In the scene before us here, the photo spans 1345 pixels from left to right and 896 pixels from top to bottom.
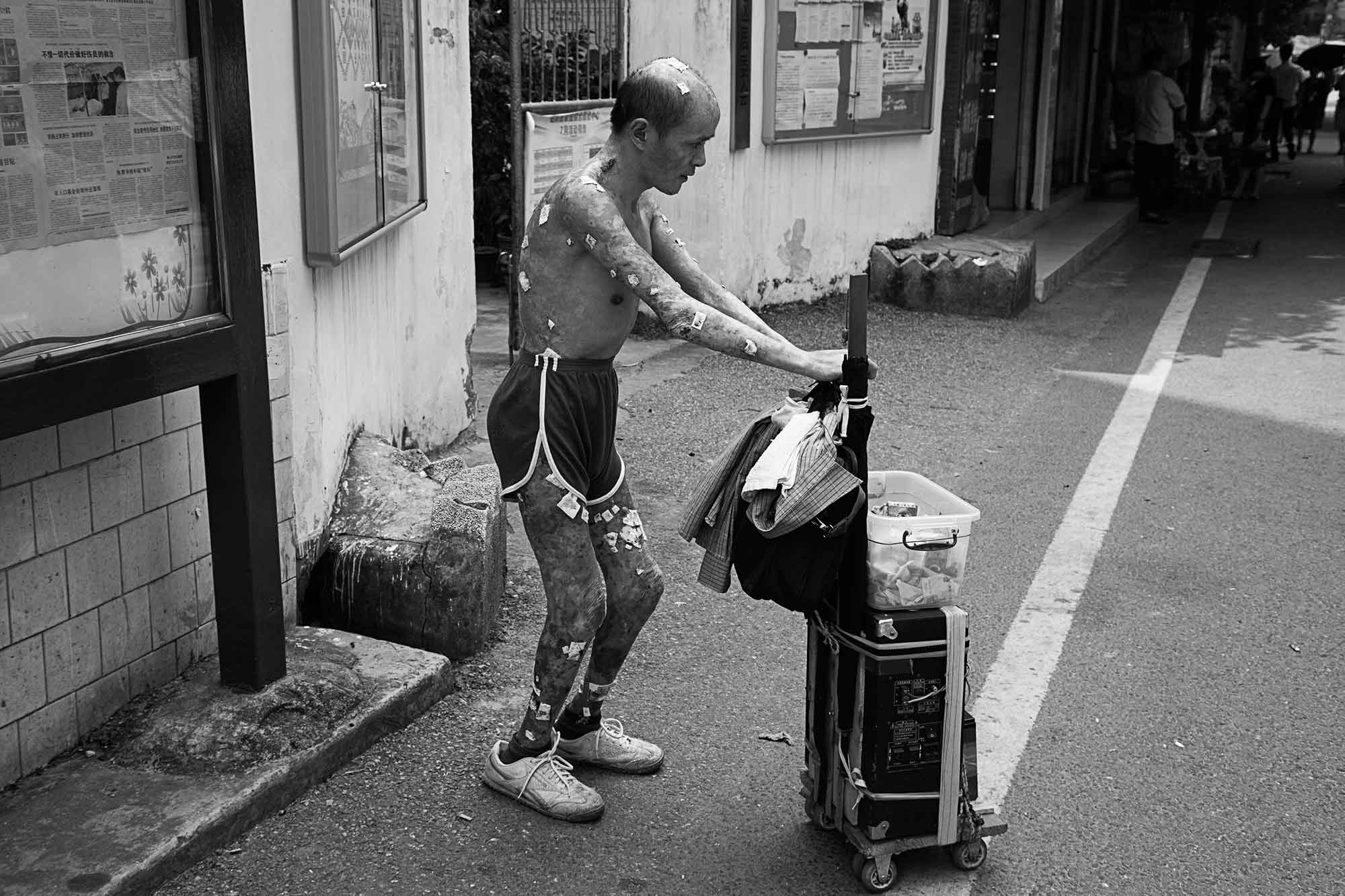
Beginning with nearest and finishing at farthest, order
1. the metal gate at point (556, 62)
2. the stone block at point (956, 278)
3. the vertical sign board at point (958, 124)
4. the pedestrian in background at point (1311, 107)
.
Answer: the metal gate at point (556, 62), the stone block at point (956, 278), the vertical sign board at point (958, 124), the pedestrian in background at point (1311, 107)

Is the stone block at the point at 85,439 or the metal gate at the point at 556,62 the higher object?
the metal gate at the point at 556,62

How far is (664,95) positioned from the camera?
3230mm

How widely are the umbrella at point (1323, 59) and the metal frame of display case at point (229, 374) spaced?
30656 millimetres

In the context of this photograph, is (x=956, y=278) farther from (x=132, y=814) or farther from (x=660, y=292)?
(x=132, y=814)

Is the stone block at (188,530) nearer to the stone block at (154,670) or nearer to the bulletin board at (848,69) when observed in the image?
the stone block at (154,670)

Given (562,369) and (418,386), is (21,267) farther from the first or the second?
(418,386)

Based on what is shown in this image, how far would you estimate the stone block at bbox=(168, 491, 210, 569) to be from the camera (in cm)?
379

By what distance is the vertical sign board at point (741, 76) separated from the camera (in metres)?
9.64

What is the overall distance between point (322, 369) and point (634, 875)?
7.01 ft

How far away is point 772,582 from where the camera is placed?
3184 mm

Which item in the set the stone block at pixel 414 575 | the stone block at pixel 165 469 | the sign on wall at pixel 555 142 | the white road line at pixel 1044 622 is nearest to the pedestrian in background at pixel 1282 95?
the white road line at pixel 1044 622

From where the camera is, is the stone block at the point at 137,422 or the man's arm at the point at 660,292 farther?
the stone block at the point at 137,422

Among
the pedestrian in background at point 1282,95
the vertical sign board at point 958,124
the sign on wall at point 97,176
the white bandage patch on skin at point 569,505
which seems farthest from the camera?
the pedestrian in background at point 1282,95

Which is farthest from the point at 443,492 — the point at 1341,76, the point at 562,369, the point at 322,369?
the point at 1341,76
